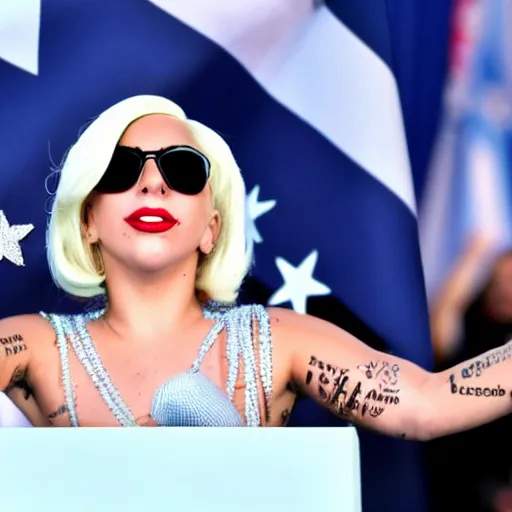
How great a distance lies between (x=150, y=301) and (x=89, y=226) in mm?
182

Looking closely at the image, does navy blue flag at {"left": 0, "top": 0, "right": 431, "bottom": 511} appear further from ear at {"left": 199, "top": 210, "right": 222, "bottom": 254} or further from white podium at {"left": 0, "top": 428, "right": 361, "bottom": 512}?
white podium at {"left": 0, "top": 428, "right": 361, "bottom": 512}

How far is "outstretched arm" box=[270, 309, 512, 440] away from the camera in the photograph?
5.70 ft

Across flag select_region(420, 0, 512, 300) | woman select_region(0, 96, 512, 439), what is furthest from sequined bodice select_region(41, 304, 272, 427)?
flag select_region(420, 0, 512, 300)

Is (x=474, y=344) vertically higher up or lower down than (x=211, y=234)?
lower down

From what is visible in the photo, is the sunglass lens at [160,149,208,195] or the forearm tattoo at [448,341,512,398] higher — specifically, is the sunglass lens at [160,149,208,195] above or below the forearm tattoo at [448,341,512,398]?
above

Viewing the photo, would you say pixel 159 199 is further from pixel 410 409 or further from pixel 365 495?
pixel 365 495

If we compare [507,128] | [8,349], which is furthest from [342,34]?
[8,349]

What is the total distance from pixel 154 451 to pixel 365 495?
0.73 metres

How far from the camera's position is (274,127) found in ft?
7.14

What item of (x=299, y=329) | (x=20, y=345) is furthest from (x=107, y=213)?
(x=299, y=329)

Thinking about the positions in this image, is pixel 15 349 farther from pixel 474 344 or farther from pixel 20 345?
pixel 474 344

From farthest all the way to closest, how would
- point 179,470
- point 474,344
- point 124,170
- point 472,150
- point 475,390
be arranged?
point 472,150
point 474,344
point 124,170
point 475,390
point 179,470

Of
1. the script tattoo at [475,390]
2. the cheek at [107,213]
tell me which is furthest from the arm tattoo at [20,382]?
the script tattoo at [475,390]

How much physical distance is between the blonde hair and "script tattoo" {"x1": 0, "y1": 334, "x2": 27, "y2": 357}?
144mm
